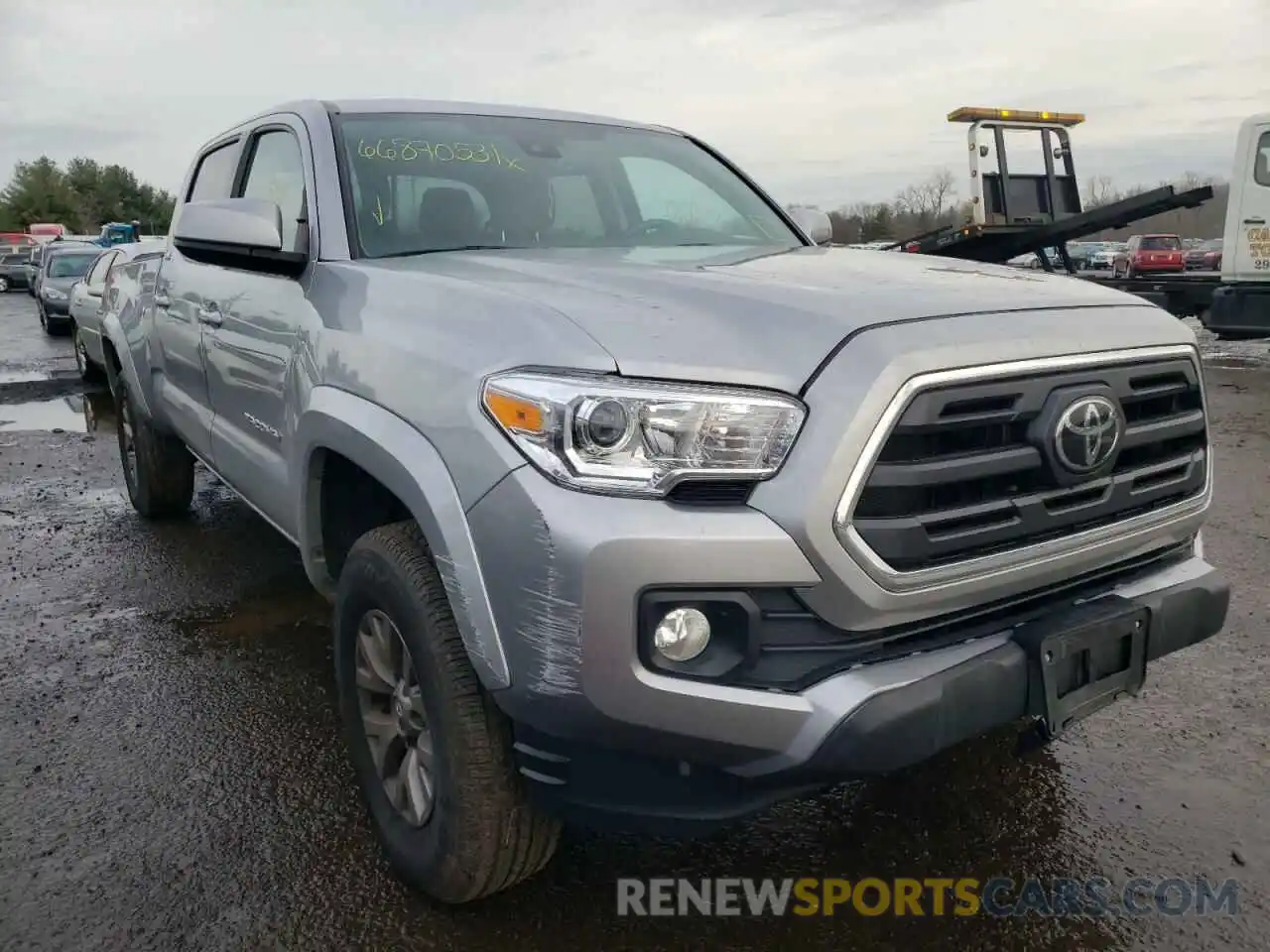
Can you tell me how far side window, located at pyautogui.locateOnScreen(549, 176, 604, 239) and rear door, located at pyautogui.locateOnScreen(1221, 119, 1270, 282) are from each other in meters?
9.98

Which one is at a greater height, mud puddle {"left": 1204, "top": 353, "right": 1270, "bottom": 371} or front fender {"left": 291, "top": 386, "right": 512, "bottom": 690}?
front fender {"left": 291, "top": 386, "right": 512, "bottom": 690}

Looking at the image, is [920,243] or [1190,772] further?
[920,243]

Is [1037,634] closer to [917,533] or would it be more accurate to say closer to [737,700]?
[917,533]

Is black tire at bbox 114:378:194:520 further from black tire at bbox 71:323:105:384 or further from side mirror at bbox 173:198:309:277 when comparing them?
black tire at bbox 71:323:105:384

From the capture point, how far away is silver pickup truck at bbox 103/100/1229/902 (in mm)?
1879

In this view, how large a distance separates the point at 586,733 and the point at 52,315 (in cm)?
2013

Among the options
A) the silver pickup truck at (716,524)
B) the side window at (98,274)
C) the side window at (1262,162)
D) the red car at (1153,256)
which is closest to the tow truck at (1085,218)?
the side window at (1262,162)

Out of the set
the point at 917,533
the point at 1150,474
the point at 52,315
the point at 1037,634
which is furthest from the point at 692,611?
the point at 52,315

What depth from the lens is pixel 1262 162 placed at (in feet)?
35.6

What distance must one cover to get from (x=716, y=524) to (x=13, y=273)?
1640 inches

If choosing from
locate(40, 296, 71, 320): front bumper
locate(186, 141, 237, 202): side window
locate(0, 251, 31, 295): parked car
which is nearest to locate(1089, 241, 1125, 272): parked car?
locate(40, 296, 71, 320): front bumper

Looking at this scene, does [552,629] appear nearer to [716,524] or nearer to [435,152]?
[716,524]

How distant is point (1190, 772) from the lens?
2.97 meters

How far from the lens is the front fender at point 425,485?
199cm
